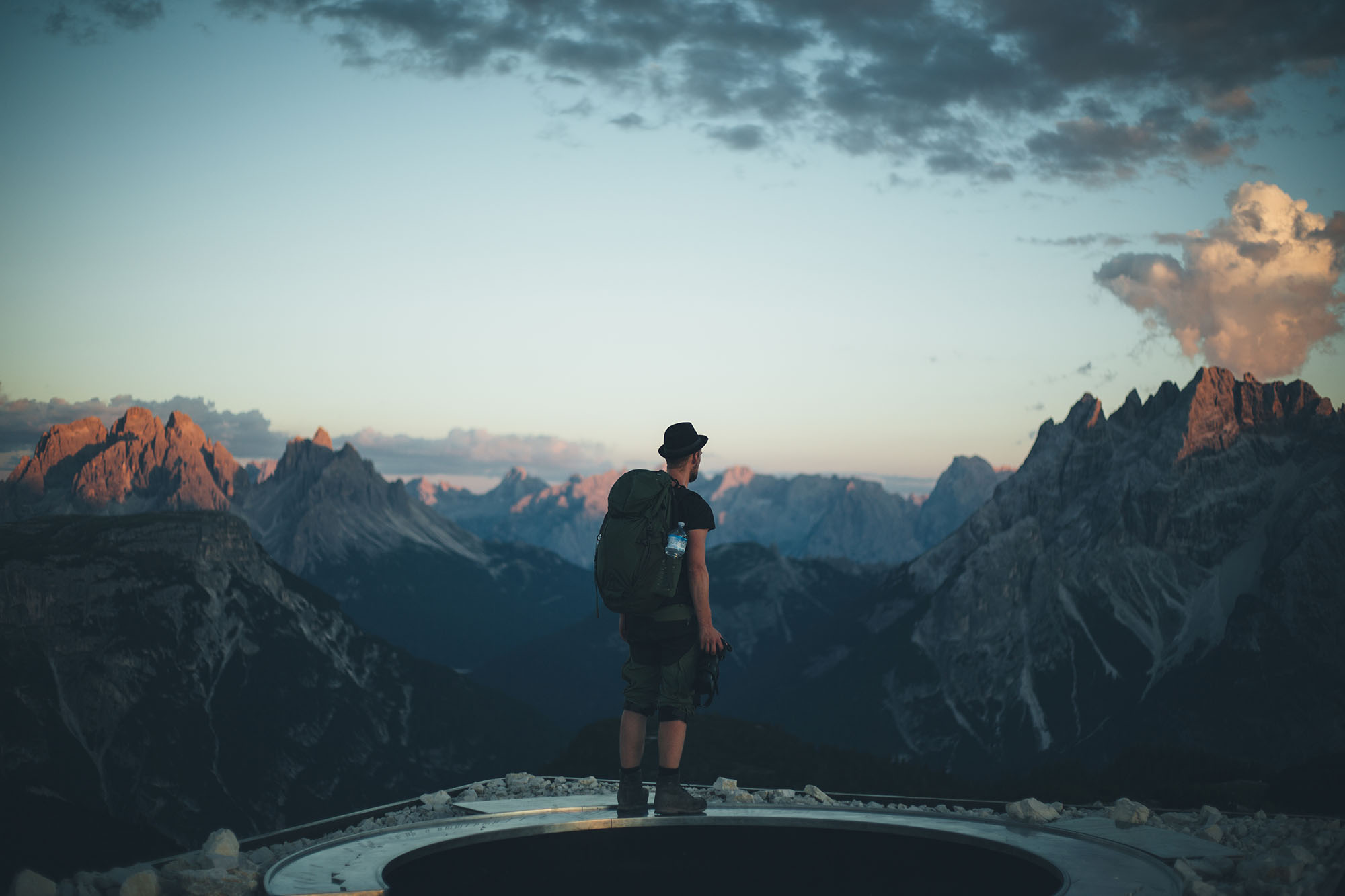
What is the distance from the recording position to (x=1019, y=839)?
57.3 feet

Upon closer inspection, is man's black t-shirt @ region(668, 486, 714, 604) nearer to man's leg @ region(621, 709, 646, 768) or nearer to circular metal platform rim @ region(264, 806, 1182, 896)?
man's leg @ region(621, 709, 646, 768)

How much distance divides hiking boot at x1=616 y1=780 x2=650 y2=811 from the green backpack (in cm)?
332

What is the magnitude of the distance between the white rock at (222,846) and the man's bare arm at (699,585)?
25.6 feet

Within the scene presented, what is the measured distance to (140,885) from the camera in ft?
46.2

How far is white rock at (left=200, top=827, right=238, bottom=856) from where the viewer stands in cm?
1655

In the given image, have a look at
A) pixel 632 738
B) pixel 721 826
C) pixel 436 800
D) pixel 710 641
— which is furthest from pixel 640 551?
pixel 436 800

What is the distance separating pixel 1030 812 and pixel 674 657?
7717 millimetres

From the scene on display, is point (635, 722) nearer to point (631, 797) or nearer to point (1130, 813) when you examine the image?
point (631, 797)

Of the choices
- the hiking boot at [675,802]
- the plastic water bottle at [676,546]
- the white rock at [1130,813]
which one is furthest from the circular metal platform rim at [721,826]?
the plastic water bottle at [676,546]

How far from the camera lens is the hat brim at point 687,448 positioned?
19.0 meters

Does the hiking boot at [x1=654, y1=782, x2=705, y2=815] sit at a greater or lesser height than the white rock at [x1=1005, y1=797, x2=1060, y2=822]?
greater

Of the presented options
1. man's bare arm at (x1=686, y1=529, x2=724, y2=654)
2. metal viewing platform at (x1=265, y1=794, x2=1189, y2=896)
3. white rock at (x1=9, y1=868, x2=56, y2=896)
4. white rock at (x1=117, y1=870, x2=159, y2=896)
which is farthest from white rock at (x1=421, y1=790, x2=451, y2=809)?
white rock at (x1=9, y1=868, x2=56, y2=896)

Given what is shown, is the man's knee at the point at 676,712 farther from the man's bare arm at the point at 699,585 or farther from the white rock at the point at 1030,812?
the white rock at the point at 1030,812

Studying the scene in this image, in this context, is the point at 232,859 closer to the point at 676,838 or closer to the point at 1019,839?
the point at 676,838
